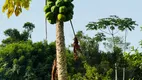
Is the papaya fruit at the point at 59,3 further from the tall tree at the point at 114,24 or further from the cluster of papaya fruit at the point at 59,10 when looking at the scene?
the tall tree at the point at 114,24

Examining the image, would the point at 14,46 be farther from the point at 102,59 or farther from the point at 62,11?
the point at 62,11

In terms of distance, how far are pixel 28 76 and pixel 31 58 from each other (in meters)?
2.63

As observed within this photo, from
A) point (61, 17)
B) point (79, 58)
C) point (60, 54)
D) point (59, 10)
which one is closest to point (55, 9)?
point (59, 10)

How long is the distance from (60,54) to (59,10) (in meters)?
0.76

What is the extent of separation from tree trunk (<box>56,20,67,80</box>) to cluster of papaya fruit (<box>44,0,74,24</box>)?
132 millimetres

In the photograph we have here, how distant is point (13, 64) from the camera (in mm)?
45312

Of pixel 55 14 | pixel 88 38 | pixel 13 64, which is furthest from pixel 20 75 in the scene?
pixel 55 14

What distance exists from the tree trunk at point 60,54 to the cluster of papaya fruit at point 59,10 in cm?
13

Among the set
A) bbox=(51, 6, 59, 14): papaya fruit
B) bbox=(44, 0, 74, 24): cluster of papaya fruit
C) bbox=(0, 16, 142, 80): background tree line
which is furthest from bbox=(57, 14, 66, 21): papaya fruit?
bbox=(0, 16, 142, 80): background tree line

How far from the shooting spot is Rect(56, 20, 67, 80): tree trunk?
7904 mm

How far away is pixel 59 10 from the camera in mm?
8164

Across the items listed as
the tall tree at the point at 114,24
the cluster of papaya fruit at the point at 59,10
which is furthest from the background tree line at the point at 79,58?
the cluster of papaya fruit at the point at 59,10

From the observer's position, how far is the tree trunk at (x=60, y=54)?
7.90m

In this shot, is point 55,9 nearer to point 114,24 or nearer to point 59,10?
point 59,10
